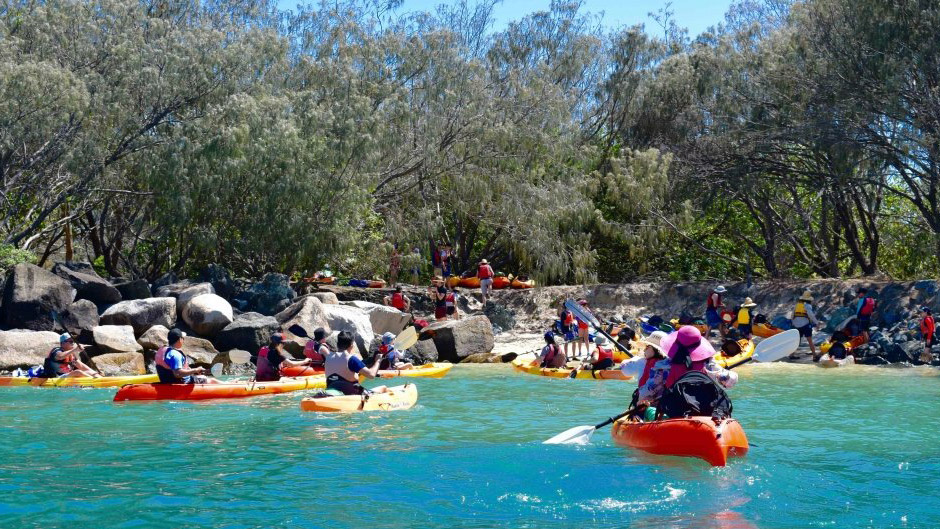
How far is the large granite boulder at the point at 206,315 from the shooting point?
19344mm

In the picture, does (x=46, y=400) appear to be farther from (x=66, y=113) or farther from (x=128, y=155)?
(x=128, y=155)

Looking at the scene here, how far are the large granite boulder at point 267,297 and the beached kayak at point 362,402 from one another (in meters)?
9.60

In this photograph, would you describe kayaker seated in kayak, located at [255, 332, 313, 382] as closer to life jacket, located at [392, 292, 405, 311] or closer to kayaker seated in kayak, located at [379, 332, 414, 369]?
kayaker seated in kayak, located at [379, 332, 414, 369]

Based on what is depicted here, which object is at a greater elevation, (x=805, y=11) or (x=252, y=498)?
(x=805, y=11)

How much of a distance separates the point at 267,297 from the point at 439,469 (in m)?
13.8

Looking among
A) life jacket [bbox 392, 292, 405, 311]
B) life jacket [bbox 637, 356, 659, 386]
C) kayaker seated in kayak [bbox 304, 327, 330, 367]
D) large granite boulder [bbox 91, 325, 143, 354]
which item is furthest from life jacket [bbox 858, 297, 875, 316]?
large granite boulder [bbox 91, 325, 143, 354]

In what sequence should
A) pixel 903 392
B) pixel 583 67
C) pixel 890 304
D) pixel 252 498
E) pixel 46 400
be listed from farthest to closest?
pixel 583 67
pixel 890 304
pixel 903 392
pixel 46 400
pixel 252 498

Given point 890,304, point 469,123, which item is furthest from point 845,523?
point 469,123

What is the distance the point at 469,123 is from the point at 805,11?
8713 mm

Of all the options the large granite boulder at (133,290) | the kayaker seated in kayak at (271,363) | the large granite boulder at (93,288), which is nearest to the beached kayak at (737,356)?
the kayaker seated in kayak at (271,363)

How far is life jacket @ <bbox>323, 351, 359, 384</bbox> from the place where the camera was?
39.5 ft

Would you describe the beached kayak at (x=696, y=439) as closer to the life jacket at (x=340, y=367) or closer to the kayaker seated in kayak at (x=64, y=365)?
the life jacket at (x=340, y=367)

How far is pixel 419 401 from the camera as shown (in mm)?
13742

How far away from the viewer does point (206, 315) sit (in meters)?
19.3
